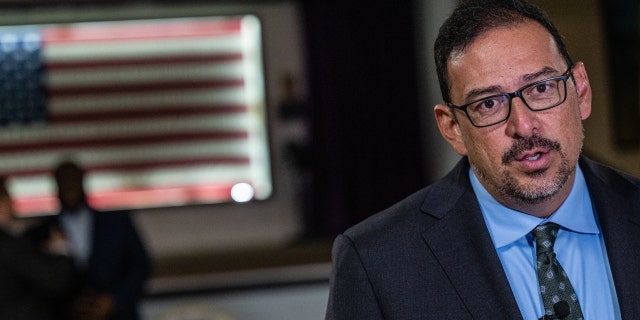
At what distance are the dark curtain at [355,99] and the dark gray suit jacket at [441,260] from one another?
4.97m

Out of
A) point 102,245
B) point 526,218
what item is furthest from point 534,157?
point 102,245

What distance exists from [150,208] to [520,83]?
18.3 ft

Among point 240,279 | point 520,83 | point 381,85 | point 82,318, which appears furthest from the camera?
point 381,85

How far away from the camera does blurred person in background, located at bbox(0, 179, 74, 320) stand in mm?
3822

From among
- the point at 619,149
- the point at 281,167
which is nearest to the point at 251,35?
the point at 281,167

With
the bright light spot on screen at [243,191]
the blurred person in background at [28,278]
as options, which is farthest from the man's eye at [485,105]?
the bright light spot on screen at [243,191]

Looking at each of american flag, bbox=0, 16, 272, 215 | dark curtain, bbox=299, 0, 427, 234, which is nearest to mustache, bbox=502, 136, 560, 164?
dark curtain, bbox=299, 0, 427, 234

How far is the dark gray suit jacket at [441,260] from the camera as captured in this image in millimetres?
1651

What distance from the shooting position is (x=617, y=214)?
5.74ft

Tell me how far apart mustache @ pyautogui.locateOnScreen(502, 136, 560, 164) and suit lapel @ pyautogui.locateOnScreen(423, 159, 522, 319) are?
151 millimetres

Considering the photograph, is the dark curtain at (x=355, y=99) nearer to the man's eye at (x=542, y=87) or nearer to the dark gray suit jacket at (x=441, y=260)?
the dark gray suit jacket at (x=441, y=260)

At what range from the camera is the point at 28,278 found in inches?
153

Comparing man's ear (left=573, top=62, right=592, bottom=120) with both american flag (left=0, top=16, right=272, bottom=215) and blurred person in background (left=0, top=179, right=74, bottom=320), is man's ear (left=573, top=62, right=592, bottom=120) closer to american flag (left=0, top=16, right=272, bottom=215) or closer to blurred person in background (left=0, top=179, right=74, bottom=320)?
blurred person in background (left=0, top=179, right=74, bottom=320)

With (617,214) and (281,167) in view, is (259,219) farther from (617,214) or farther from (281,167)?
(617,214)
